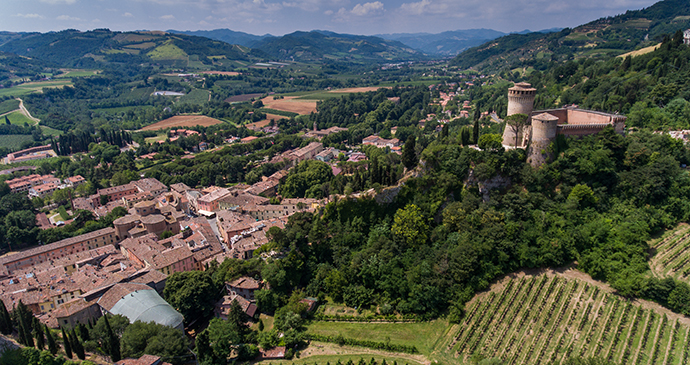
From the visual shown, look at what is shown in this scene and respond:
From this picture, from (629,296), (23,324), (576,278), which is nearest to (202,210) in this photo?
(23,324)

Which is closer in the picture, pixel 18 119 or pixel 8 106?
pixel 18 119

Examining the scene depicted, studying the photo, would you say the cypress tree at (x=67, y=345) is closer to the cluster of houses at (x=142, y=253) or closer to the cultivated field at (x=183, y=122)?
the cluster of houses at (x=142, y=253)

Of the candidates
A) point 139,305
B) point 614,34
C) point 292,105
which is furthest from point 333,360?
point 614,34

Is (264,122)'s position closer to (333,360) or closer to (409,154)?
(409,154)

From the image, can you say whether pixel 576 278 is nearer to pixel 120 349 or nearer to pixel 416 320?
pixel 416 320

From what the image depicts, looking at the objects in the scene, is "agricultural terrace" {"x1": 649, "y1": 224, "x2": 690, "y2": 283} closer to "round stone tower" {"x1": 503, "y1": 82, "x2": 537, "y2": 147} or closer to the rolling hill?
"round stone tower" {"x1": 503, "y1": 82, "x2": 537, "y2": 147}
